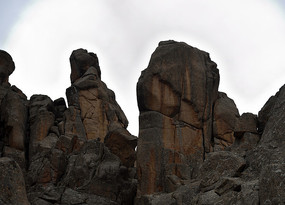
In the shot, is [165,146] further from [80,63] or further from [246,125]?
[80,63]

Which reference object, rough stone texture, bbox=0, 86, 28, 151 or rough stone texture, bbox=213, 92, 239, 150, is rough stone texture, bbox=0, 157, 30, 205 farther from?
rough stone texture, bbox=0, 86, 28, 151

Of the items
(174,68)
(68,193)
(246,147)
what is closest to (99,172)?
(68,193)

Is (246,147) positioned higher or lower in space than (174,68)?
lower

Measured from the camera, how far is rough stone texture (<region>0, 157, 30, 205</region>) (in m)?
16.6

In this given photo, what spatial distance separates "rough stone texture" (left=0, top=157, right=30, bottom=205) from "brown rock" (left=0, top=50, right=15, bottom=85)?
42018 mm

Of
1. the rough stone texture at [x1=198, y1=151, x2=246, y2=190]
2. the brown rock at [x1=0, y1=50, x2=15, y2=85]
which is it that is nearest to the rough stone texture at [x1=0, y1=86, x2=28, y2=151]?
the brown rock at [x1=0, y1=50, x2=15, y2=85]

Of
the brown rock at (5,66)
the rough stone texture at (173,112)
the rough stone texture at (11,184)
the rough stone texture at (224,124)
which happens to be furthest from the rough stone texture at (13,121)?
the rough stone texture at (11,184)

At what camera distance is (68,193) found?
33.3 m

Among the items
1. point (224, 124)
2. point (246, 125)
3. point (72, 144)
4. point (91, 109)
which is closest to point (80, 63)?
point (91, 109)

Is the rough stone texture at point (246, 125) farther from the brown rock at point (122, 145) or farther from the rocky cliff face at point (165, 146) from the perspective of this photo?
the brown rock at point (122, 145)

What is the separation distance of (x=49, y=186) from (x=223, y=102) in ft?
47.8

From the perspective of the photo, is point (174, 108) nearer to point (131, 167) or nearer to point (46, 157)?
point (131, 167)

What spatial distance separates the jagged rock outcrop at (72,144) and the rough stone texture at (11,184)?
0.12 feet

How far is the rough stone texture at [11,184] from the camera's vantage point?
654 inches
